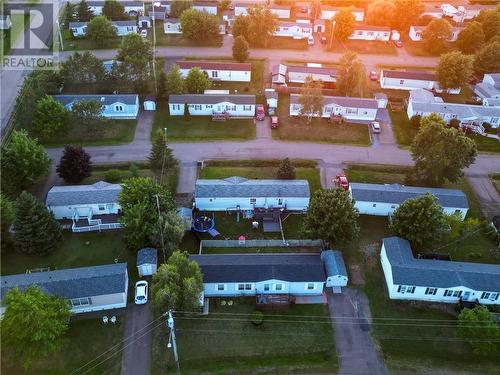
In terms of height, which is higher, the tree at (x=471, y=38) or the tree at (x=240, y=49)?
the tree at (x=471, y=38)

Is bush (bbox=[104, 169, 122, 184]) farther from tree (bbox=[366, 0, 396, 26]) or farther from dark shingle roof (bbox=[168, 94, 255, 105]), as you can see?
tree (bbox=[366, 0, 396, 26])

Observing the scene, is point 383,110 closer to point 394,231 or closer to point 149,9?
point 394,231

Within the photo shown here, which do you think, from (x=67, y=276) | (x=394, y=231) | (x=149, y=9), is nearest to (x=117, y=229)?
(x=67, y=276)

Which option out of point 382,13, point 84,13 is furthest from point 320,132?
point 84,13

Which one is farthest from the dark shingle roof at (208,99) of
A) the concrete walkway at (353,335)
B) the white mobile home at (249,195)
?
the concrete walkway at (353,335)

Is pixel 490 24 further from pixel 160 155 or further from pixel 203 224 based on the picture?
pixel 203 224

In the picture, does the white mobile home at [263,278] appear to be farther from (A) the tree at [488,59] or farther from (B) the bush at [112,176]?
(A) the tree at [488,59]

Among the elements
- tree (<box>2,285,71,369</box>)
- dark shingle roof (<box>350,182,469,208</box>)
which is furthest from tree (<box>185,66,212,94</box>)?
tree (<box>2,285,71,369</box>)
